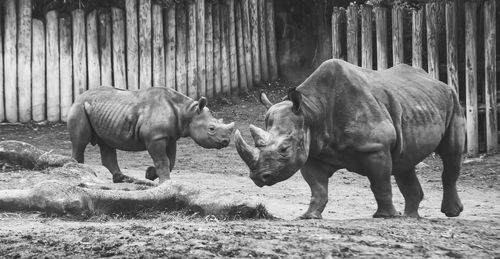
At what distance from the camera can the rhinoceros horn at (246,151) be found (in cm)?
723

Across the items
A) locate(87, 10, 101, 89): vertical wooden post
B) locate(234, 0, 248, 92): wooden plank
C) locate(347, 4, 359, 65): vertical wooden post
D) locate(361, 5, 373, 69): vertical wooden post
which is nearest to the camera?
locate(361, 5, 373, 69): vertical wooden post

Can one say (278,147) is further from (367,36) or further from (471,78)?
(367,36)

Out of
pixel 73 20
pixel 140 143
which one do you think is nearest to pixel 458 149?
pixel 140 143

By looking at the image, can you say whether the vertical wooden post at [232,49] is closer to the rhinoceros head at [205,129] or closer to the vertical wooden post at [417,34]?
the vertical wooden post at [417,34]

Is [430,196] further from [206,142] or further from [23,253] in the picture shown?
[23,253]

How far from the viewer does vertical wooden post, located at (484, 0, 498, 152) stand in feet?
42.8

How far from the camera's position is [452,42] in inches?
522

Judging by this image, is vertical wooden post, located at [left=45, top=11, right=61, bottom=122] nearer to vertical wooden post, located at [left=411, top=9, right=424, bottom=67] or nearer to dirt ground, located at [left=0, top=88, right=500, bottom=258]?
vertical wooden post, located at [left=411, top=9, right=424, bottom=67]

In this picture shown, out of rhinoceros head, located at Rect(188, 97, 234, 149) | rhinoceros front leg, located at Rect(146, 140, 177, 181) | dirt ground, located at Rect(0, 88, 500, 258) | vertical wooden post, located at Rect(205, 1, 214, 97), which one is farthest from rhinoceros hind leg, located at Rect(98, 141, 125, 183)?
vertical wooden post, located at Rect(205, 1, 214, 97)

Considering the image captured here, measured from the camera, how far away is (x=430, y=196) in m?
10.9

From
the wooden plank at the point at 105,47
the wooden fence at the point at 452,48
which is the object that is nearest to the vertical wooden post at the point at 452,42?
the wooden fence at the point at 452,48

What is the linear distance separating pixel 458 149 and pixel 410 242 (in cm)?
298

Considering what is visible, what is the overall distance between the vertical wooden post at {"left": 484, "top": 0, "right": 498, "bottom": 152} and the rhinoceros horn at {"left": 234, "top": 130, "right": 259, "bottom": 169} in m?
6.52

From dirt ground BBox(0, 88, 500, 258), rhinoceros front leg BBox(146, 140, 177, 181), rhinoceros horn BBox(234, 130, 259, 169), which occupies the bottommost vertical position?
dirt ground BBox(0, 88, 500, 258)
